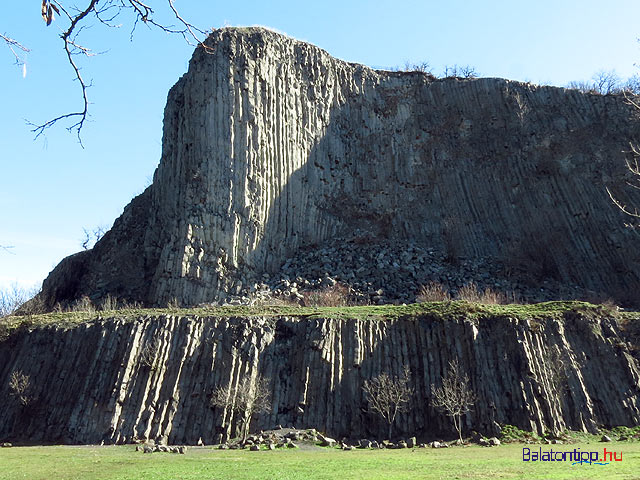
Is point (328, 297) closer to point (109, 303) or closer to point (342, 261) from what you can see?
point (342, 261)

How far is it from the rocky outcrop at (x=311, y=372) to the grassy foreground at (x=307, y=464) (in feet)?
9.48

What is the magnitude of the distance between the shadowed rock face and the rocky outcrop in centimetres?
731

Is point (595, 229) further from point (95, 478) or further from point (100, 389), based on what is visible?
point (95, 478)

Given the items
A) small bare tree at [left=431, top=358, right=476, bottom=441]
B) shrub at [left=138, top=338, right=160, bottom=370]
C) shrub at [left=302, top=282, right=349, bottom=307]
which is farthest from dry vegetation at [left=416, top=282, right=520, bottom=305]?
shrub at [left=138, top=338, right=160, bottom=370]

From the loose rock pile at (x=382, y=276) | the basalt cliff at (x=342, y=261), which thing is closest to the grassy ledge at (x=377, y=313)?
the basalt cliff at (x=342, y=261)

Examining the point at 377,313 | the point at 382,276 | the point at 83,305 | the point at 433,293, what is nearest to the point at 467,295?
the point at 433,293

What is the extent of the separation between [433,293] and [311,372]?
1031 centimetres

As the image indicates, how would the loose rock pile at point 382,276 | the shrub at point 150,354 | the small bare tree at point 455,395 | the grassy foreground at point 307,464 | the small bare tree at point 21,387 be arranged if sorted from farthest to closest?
the loose rock pile at point 382,276 < the small bare tree at point 21,387 < the shrub at point 150,354 < the small bare tree at point 455,395 < the grassy foreground at point 307,464

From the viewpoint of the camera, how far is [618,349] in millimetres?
24797

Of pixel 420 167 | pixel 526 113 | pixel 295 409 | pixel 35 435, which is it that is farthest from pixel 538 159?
pixel 35 435

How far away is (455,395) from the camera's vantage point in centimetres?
2209

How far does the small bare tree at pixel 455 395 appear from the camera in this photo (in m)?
22.0

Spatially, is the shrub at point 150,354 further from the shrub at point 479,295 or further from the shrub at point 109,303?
the shrub at point 479,295

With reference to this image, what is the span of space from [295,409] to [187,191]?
1643 centimetres
